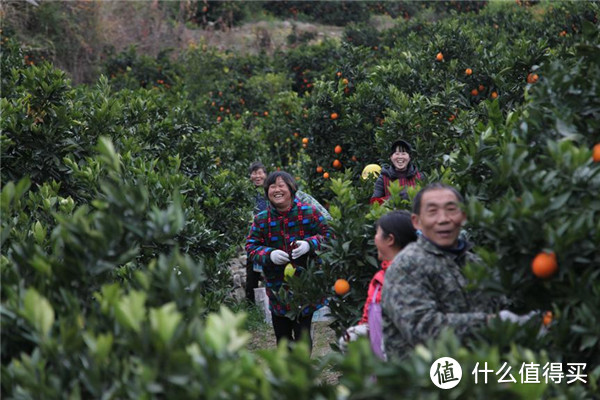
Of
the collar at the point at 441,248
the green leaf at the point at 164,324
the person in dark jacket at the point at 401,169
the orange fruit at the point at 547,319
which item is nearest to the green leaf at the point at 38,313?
the green leaf at the point at 164,324

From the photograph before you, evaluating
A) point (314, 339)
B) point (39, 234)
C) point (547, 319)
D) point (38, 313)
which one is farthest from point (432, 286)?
point (314, 339)

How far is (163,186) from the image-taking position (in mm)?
4484

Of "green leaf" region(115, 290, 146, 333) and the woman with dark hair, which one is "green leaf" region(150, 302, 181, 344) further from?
the woman with dark hair

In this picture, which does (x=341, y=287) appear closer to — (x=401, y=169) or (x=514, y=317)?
(x=514, y=317)

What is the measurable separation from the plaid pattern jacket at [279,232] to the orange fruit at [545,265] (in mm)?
2172

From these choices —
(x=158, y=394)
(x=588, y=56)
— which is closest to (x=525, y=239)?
(x=588, y=56)

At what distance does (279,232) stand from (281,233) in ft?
0.05

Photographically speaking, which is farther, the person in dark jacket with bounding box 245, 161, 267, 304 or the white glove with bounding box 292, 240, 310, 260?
the person in dark jacket with bounding box 245, 161, 267, 304

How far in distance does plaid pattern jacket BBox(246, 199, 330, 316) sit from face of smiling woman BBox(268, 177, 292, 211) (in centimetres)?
7

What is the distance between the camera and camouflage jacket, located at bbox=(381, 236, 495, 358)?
7.32 feet

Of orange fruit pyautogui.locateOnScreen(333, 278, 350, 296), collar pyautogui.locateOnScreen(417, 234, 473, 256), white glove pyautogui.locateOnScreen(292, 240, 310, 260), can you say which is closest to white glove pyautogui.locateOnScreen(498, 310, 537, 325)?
collar pyautogui.locateOnScreen(417, 234, 473, 256)

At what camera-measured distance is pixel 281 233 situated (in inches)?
169

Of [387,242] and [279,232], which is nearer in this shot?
[387,242]

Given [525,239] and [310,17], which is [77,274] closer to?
[525,239]
